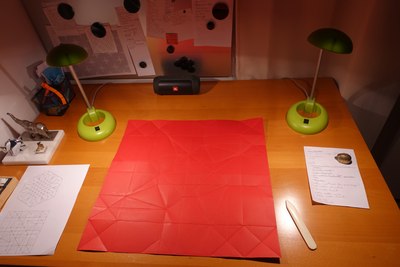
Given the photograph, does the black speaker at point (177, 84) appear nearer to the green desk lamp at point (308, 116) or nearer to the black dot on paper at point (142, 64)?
the black dot on paper at point (142, 64)

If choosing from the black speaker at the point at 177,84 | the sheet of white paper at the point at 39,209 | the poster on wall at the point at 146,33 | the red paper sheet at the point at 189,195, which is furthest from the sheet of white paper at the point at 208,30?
the sheet of white paper at the point at 39,209

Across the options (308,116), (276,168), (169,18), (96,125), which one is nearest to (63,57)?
(96,125)

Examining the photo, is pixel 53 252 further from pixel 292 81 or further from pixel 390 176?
pixel 390 176

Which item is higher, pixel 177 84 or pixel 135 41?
pixel 135 41

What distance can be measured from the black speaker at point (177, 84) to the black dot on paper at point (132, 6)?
0.25m

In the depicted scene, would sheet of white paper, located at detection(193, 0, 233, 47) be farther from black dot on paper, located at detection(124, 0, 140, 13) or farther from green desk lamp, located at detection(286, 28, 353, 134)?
green desk lamp, located at detection(286, 28, 353, 134)

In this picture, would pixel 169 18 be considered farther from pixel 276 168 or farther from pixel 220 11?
pixel 276 168

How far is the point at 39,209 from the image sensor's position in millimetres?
Answer: 757

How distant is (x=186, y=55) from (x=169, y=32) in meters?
0.11

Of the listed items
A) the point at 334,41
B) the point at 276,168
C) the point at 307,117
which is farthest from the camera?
the point at 307,117

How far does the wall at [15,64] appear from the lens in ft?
2.96

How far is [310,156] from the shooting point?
2.68 ft

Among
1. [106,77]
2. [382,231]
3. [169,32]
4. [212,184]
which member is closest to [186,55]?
[169,32]

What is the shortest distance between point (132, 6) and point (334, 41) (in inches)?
26.1
